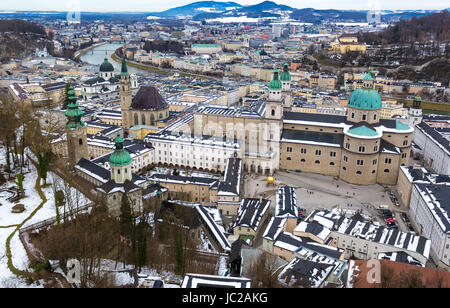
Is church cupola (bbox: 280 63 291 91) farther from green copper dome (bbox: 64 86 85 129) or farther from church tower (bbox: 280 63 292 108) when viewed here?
green copper dome (bbox: 64 86 85 129)

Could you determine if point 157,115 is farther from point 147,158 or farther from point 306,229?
point 306,229

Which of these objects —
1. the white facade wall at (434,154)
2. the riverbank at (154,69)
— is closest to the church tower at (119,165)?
the white facade wall at (434,154)

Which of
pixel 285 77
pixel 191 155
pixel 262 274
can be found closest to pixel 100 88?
pixel 191 155

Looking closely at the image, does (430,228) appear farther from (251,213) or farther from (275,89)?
(275,89)

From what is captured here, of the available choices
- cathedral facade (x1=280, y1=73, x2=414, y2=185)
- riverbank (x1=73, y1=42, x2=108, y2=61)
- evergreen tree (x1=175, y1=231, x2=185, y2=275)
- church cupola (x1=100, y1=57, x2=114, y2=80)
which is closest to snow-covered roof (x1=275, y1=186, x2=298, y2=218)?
cathedral facade (x1=280, y1=73, x2=414, y2=185)

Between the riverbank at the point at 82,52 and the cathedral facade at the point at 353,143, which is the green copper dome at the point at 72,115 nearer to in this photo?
the cathedral facade at the point at 353,143
